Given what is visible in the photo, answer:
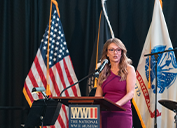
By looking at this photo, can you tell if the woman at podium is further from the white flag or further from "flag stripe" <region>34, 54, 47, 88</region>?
"flag stripe" <region>34, 54, 47, 88</region>

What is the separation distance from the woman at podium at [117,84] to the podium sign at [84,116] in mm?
446

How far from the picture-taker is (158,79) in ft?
11.7

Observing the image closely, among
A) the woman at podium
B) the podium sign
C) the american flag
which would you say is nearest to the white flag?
the american flag

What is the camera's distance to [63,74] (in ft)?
13.6

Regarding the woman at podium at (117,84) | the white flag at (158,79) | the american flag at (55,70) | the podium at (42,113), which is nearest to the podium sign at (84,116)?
the woman at podium at (117,84)

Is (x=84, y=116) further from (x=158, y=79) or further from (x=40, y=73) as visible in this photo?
(x=40, y=73)

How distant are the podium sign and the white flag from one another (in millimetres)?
2129

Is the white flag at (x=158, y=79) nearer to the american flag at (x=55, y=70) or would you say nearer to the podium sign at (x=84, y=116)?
Answer: the american flag at (x=55, y=70)

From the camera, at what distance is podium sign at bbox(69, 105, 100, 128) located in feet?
5.43

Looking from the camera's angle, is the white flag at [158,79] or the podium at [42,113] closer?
the podium at [42,113]

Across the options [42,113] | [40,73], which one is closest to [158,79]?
[42,113]

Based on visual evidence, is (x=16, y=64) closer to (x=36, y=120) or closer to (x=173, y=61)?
(x=36, y=120)

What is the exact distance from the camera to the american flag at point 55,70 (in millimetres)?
4055

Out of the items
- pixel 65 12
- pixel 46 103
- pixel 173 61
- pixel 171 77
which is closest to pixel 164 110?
pixel 171 77
